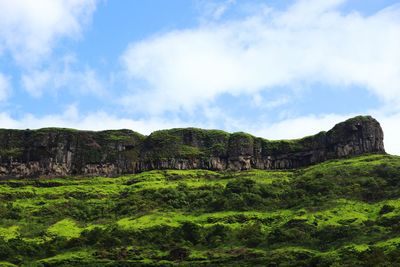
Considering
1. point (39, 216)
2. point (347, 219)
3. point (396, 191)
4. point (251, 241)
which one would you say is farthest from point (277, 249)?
point (39, 216)

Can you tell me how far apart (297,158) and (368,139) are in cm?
1905

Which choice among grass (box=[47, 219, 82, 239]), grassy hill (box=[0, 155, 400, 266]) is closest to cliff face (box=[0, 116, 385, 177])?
grassy hill (box=[0, 155, 400, 266])

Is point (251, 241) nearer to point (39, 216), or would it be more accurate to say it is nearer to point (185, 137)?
point (39, 216)

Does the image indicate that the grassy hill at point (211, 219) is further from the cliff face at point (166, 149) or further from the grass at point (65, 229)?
the cliff face at point (166, 149)

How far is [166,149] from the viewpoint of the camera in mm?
152875

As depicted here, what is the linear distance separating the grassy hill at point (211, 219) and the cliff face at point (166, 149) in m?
7.18

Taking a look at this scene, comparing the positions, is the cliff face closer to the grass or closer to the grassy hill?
the grassy hill

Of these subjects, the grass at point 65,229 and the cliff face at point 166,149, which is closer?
the grass at point 65,229

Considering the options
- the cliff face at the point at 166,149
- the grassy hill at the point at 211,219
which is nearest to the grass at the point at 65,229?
the grassy hill at the point at 211,219

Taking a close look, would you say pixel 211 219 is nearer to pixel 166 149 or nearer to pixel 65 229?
pixel 65 229

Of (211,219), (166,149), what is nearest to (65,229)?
(211,219)

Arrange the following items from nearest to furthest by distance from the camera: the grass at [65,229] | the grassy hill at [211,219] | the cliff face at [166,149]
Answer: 1. the grassy hill at [211,219]
2. the grass at [65,229]
3. the cliff face at [166,149]

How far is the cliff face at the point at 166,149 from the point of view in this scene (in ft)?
479

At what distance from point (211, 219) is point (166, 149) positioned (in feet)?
172
